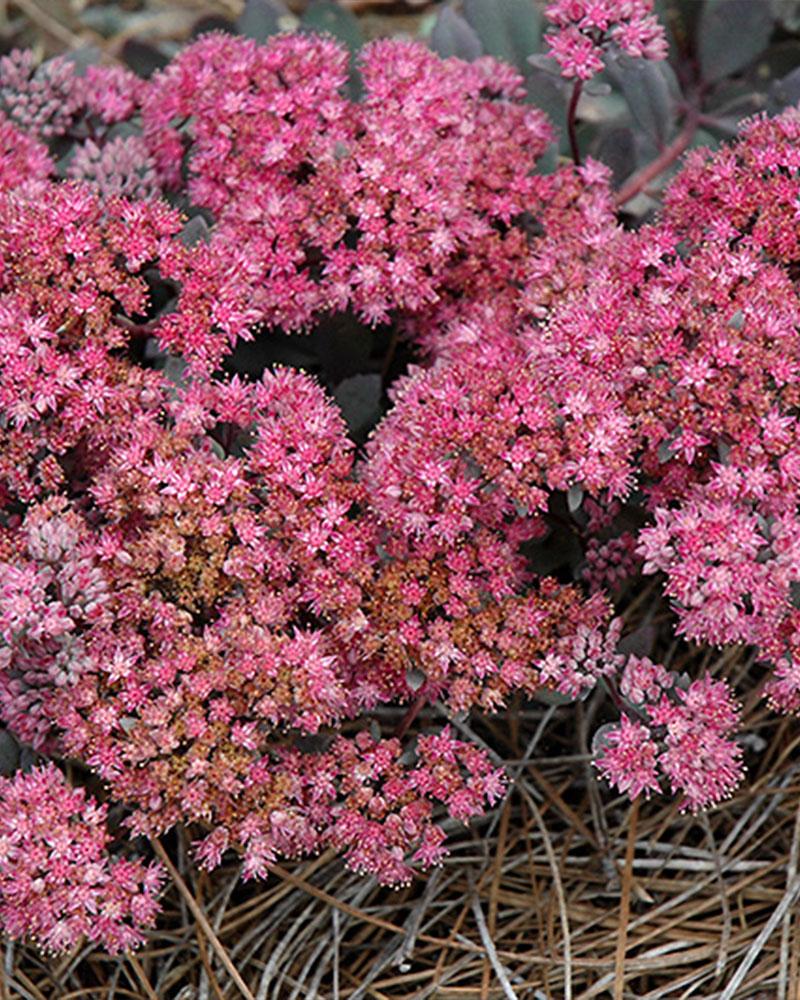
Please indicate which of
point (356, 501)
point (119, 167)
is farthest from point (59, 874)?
point (119, 167)

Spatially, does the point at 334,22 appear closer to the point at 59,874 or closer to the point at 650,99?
the point at 650,99

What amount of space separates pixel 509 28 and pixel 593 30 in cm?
65

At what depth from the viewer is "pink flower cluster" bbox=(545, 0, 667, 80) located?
1953 mm

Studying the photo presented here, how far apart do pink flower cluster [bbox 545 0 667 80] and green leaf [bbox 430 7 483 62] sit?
19.6 inches

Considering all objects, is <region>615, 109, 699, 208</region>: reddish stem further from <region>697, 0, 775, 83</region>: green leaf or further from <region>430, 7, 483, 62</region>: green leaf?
<region>430, 7, 483, 62</region>: green leaf

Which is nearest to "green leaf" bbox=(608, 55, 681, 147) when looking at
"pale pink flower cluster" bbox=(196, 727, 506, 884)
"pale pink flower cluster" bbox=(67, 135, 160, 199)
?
"pale pink flower cluster" bbox=(67, 135, 160, 199)

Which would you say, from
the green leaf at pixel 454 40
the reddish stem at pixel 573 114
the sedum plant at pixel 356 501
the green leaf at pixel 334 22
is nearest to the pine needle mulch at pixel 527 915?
the sedum plant at pixel 356 501

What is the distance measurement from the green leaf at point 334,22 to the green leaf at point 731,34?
74 centimetres

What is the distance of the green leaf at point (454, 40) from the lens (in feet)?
8.07

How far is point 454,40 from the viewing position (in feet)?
8.08

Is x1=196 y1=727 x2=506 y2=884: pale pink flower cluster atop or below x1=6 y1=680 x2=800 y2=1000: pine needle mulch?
atop

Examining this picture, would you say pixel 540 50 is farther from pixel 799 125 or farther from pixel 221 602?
pixel 221 602

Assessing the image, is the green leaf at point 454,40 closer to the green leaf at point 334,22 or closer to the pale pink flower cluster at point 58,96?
the green leaf at point 334,22

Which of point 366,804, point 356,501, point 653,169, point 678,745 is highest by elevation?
point 653,169
